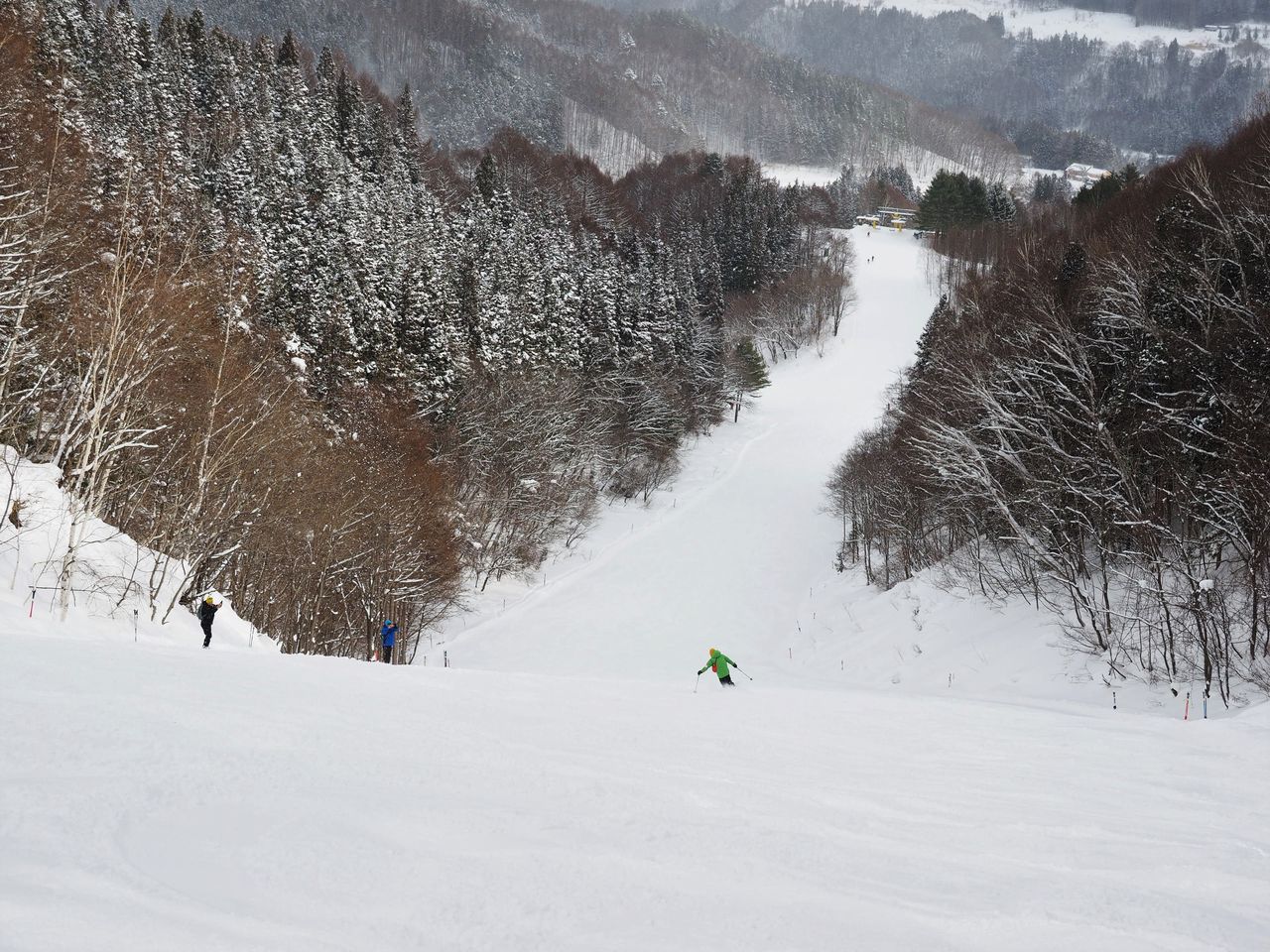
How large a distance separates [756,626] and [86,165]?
3419 centimetres

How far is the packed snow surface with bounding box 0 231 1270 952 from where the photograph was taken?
3344 mm

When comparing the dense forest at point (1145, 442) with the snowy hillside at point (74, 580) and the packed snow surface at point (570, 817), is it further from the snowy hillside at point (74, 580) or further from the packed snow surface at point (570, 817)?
the snowy hillside at point (74, 580)

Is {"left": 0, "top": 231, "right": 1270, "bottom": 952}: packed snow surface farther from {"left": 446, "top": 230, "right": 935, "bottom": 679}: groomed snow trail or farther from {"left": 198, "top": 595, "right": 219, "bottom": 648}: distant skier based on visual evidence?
{"left": 446, "top": 230, "right": 935, "bottom": 679}: groomed snow trail

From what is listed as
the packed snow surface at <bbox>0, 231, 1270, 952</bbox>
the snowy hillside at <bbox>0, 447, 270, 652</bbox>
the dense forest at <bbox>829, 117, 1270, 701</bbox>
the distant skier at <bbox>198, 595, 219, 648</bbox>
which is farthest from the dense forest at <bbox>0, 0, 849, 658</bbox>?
the dense forest at <bbox>829, 117, 1270, 701</bbox>

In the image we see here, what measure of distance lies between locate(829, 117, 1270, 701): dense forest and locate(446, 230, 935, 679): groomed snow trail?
1212cm

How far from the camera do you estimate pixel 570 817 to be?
4.95 metres

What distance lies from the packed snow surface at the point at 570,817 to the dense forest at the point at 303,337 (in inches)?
351

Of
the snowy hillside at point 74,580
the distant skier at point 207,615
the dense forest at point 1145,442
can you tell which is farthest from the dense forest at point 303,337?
the dense forest at point 1145,442

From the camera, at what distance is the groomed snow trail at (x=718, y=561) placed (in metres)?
34.5

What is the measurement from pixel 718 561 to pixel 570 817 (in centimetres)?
4294

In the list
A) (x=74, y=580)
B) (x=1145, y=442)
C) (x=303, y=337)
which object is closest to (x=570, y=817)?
(x=74, y=580)

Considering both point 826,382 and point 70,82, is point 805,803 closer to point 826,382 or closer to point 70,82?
point 70,82

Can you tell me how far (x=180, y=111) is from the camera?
62.2 meters

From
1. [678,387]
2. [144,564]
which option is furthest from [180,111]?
[144,564]
